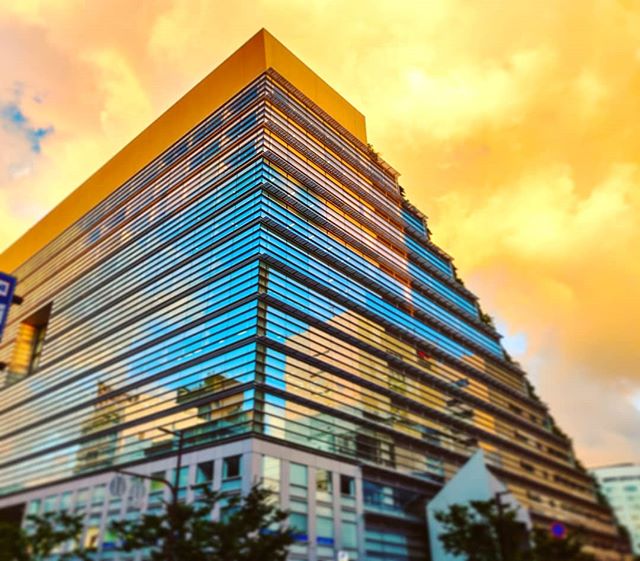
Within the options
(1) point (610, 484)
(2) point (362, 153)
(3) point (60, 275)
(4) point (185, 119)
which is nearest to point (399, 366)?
(2) point (362, 153)

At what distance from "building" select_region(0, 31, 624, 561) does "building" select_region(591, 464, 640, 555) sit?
32.4 metres

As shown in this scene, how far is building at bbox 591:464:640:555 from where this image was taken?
113m

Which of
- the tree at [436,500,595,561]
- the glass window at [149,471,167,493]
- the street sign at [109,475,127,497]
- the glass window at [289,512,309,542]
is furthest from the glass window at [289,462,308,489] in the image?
the street sign at [109,475,127,497]

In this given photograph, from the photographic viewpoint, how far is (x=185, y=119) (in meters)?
68.8

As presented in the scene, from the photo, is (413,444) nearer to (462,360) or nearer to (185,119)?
(462,360)

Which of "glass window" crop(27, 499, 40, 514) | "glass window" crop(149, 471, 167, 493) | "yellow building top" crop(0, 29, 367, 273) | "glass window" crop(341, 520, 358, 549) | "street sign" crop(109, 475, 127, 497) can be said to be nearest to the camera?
"street sign" crop(109, 475, 127, 497)

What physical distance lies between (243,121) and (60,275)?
42.5 meters

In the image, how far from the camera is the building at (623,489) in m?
113

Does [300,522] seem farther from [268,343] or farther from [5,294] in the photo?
[5,294]

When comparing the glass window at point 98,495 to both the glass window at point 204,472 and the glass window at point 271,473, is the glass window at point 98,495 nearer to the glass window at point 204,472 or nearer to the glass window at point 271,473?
the glass window at point 204,472

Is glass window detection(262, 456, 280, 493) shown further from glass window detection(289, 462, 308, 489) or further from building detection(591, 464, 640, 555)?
building detection(591, 464, 640, 555)

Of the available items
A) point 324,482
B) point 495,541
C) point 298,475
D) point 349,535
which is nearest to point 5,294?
point 298,475

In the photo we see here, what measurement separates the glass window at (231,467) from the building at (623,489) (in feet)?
323

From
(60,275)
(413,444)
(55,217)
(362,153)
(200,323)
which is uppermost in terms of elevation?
(55,217)
